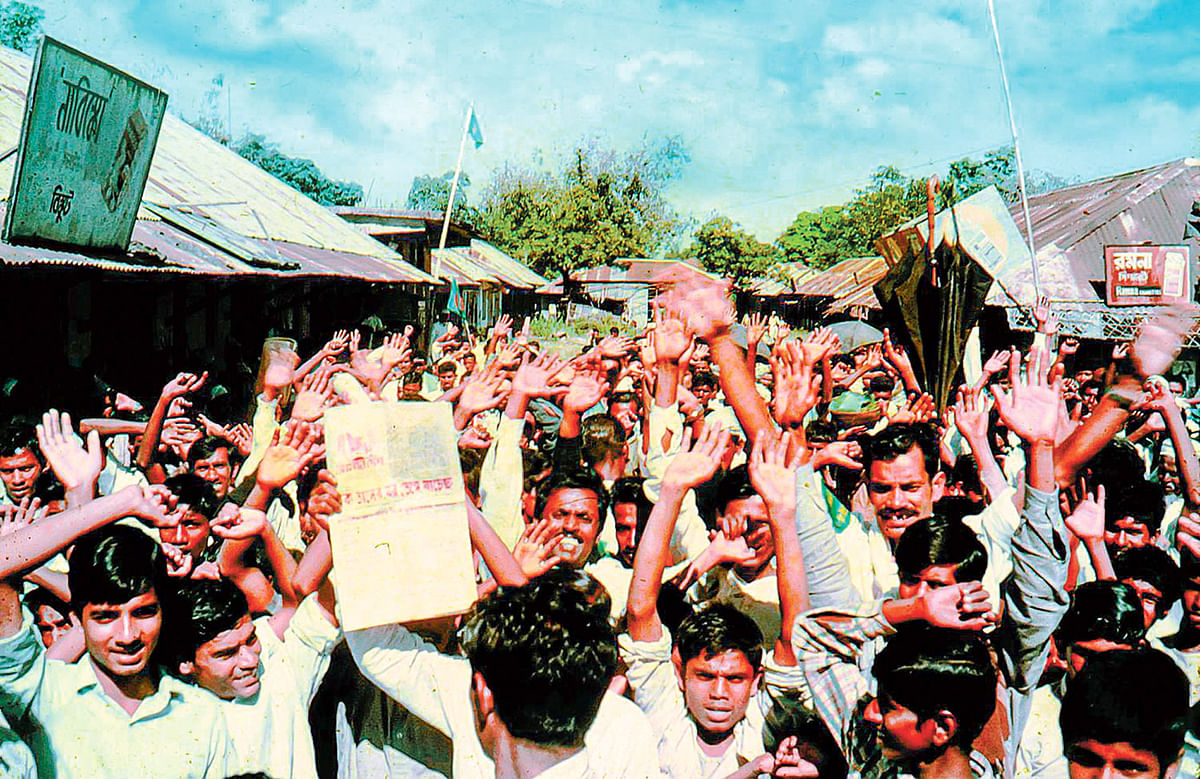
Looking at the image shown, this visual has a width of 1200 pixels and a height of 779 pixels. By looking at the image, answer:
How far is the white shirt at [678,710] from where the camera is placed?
2404mm

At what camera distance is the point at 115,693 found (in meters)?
2.33

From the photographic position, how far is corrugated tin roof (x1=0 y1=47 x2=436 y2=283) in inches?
314

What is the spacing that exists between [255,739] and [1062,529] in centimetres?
207

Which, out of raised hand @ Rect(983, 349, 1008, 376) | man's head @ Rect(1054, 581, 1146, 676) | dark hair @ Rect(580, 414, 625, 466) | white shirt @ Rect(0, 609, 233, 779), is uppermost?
raised hand @ Rect(983, 349, 1008, 376)

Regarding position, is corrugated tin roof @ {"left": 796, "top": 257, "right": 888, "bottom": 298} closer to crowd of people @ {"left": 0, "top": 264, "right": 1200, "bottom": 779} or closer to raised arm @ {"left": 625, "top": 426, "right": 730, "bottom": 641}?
crowd of people @ {"left": 0, "top": 264, "right": 1200, "bottom": 779}

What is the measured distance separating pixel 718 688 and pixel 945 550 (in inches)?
26.8

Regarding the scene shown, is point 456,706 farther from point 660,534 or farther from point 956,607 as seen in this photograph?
point 956,607

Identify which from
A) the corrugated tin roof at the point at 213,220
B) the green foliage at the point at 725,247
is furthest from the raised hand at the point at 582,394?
the green foliage at the point at 725,247

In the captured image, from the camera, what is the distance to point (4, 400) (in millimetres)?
5930

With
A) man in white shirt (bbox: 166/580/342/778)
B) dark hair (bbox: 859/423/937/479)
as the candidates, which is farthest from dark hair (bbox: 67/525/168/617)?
dark hair (bbox: 859/423/937/479)

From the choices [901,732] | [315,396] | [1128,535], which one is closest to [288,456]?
[315,396]

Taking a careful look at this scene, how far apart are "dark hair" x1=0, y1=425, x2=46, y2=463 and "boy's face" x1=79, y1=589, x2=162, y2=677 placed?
189 cm

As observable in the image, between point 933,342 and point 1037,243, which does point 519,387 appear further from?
point 1037,243

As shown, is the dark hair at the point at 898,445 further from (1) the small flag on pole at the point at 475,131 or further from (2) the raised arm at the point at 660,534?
(1) the small flag on pole at the point at 475,131
